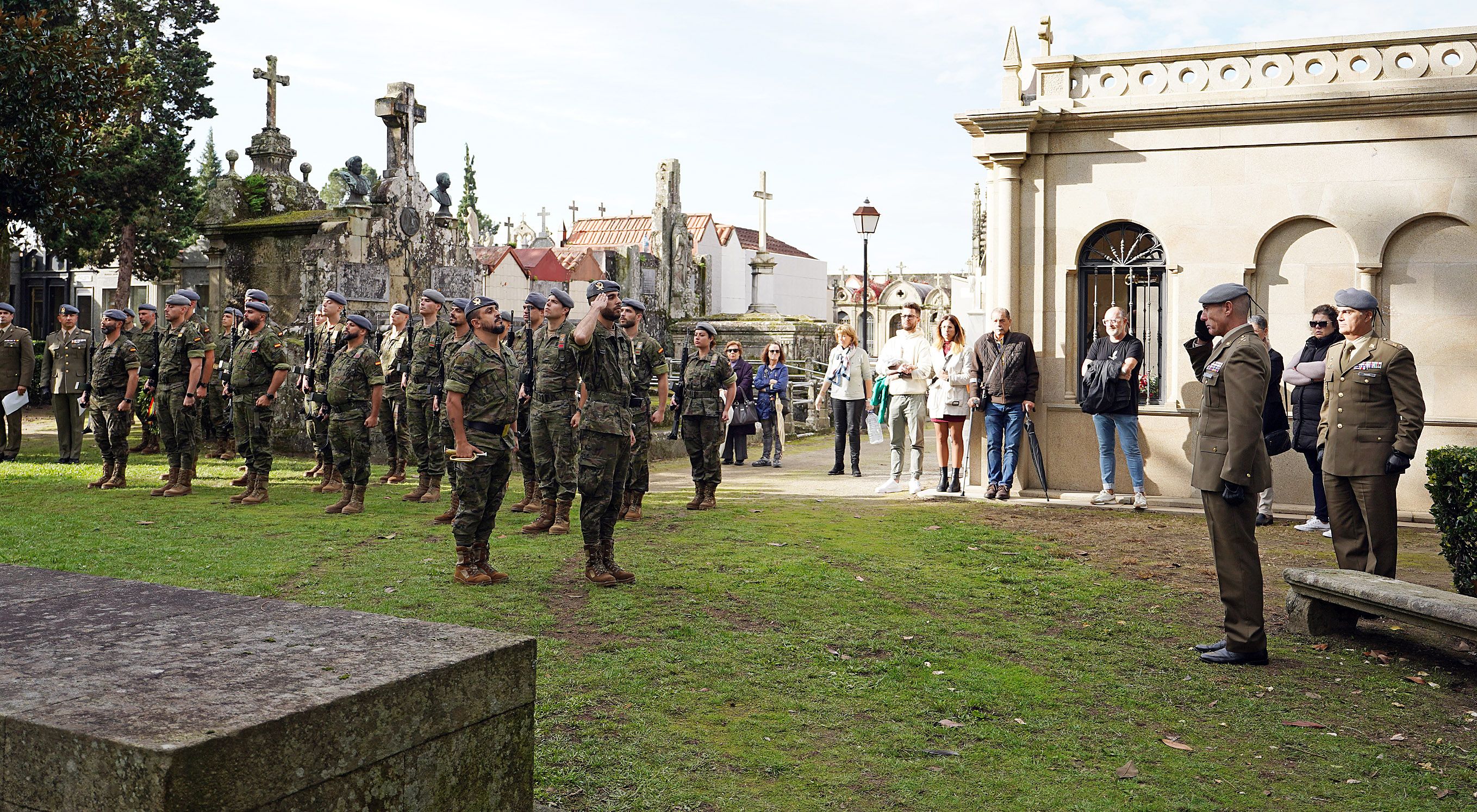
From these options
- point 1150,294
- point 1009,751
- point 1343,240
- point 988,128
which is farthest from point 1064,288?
point 1009,751

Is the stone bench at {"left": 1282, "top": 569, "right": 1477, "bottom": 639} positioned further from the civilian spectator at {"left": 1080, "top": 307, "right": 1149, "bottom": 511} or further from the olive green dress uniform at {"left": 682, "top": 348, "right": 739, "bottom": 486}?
the olive green dress uniform at {"left": 682, "top": 348, "right": 739, "bottom": 486}

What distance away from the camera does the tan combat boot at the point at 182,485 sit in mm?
11953

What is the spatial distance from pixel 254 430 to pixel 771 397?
797 cm

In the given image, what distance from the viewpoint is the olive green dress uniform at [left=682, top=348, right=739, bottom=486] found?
11.5 meters

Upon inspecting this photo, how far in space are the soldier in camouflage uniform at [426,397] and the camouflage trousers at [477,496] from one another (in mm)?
4096

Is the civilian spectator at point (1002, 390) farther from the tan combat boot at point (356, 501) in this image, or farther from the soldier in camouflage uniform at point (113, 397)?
the soldier in camouflage uniform at point (113, 397)

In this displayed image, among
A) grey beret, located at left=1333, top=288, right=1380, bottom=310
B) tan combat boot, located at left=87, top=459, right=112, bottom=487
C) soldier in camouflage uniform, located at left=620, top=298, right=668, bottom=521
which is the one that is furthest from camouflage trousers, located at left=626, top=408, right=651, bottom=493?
tan combat boot, located at left=87, top=459, right=112, bottom=487

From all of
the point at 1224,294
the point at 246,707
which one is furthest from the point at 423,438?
the point at 246,707

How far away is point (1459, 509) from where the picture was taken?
736 centimetres

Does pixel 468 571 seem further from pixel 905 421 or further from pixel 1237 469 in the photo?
pixel 905 421

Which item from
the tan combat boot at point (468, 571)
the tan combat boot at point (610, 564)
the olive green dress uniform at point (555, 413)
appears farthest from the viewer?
the olive green dress uniform at point (555, 413)

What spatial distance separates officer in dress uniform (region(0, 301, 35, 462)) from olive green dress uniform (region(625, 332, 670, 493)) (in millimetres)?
9040

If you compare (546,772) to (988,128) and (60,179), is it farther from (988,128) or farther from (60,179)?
(60,179)

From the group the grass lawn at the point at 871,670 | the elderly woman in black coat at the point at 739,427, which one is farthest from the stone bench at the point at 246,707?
the elderly woman in black coat at the point at 739,427
